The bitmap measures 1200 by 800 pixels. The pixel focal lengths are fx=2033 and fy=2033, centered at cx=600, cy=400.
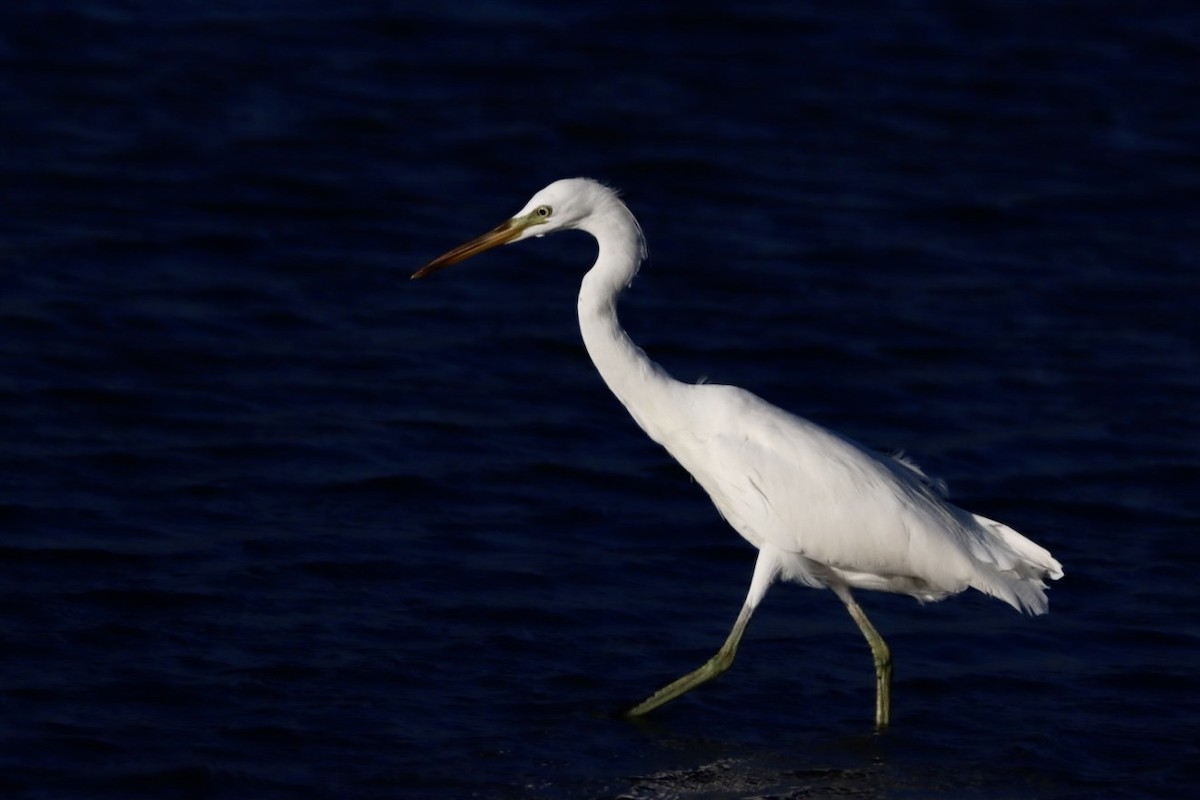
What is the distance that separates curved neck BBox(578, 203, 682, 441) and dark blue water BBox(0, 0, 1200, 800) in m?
1.30

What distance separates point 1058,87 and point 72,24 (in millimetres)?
8587

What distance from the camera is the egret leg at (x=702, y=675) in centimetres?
865

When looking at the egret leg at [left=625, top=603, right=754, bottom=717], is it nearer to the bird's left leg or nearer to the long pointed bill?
the bird's left leg

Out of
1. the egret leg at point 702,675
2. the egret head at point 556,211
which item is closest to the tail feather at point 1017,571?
the egret leg at point 702,675

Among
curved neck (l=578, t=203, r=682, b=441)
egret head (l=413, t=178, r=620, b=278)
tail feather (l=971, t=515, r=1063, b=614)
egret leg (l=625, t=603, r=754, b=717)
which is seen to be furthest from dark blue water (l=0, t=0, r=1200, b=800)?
egret head (l=413, t=178, r=620, b=278)

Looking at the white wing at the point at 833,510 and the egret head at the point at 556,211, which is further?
the white wing at the point at 833,510

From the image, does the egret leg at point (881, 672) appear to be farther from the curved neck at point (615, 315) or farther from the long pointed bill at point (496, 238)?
the long pointed bill at point (496, 238)

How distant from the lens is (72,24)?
17.5m

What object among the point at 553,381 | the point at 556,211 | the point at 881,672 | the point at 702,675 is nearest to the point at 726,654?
the point at 702,675

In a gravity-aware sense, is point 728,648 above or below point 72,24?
below

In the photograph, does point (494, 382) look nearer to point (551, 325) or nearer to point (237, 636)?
point (551, 325)

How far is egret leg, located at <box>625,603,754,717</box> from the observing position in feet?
28.4

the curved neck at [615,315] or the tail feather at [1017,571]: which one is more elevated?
the curved neck at [615,315]

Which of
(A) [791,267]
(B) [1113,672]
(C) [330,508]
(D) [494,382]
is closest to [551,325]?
(D) [494,382]
